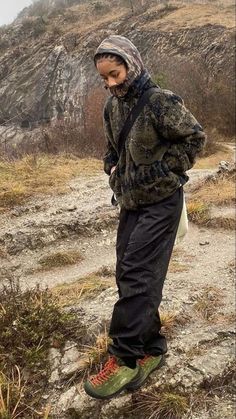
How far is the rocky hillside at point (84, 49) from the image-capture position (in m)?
29.2

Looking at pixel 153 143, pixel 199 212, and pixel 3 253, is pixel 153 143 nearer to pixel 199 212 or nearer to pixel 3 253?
pixel 3 253

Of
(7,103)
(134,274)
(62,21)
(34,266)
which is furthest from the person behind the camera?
(62,21)

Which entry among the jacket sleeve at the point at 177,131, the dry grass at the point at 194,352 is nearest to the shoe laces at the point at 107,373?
the dry grass at the point at 194,352

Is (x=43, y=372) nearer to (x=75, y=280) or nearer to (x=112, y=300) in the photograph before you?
(x=112, y=300)

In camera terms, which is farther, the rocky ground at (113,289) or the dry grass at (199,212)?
the dry grass at (199,212)

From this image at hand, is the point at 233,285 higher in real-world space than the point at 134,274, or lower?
lower

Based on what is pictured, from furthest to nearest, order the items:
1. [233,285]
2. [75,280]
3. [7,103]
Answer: [7,103]
[75,280]
[233,285]

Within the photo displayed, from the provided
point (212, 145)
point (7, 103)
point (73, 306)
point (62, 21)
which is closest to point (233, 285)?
point (73, 306)

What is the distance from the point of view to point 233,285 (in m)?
4.76

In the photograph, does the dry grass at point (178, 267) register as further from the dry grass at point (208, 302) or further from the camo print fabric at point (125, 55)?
the camo print fabric at point (125, 55)

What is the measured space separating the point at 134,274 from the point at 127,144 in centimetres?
73

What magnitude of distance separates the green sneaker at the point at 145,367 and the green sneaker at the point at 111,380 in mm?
60

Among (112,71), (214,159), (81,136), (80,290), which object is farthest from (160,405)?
(81,136)

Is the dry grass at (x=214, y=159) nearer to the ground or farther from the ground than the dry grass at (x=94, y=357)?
nearer to the ground
